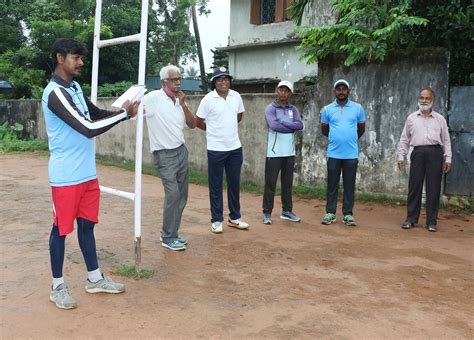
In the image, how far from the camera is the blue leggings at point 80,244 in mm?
3646

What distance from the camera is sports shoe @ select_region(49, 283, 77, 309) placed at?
3.57 m

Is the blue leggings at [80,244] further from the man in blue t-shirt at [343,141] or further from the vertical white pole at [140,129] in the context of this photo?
the man in blue t-shirt at [343,141]

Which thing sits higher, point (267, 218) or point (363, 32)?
point (363, 32)

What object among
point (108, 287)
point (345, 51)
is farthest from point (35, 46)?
point (108, 287)

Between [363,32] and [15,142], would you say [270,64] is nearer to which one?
[15,142]

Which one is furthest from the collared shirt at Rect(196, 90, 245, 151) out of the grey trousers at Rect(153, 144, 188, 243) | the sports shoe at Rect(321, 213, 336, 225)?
the sports shoe at Rect(321, 213, 336, 225)

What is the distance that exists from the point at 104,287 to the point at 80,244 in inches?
14.5

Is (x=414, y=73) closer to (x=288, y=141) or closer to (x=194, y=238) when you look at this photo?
(x=288, y=141)

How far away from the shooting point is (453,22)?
24.3 ft

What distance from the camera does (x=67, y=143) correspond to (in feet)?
11.8

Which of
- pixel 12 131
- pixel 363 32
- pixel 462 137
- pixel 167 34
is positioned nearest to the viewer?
pixel 462 137

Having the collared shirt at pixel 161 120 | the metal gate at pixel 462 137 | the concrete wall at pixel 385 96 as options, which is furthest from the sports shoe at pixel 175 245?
the metal gate at pixel 462 137

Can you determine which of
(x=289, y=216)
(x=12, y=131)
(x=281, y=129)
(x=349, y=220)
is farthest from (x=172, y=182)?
(x=12, y=131)

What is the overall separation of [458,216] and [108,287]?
5.09m
